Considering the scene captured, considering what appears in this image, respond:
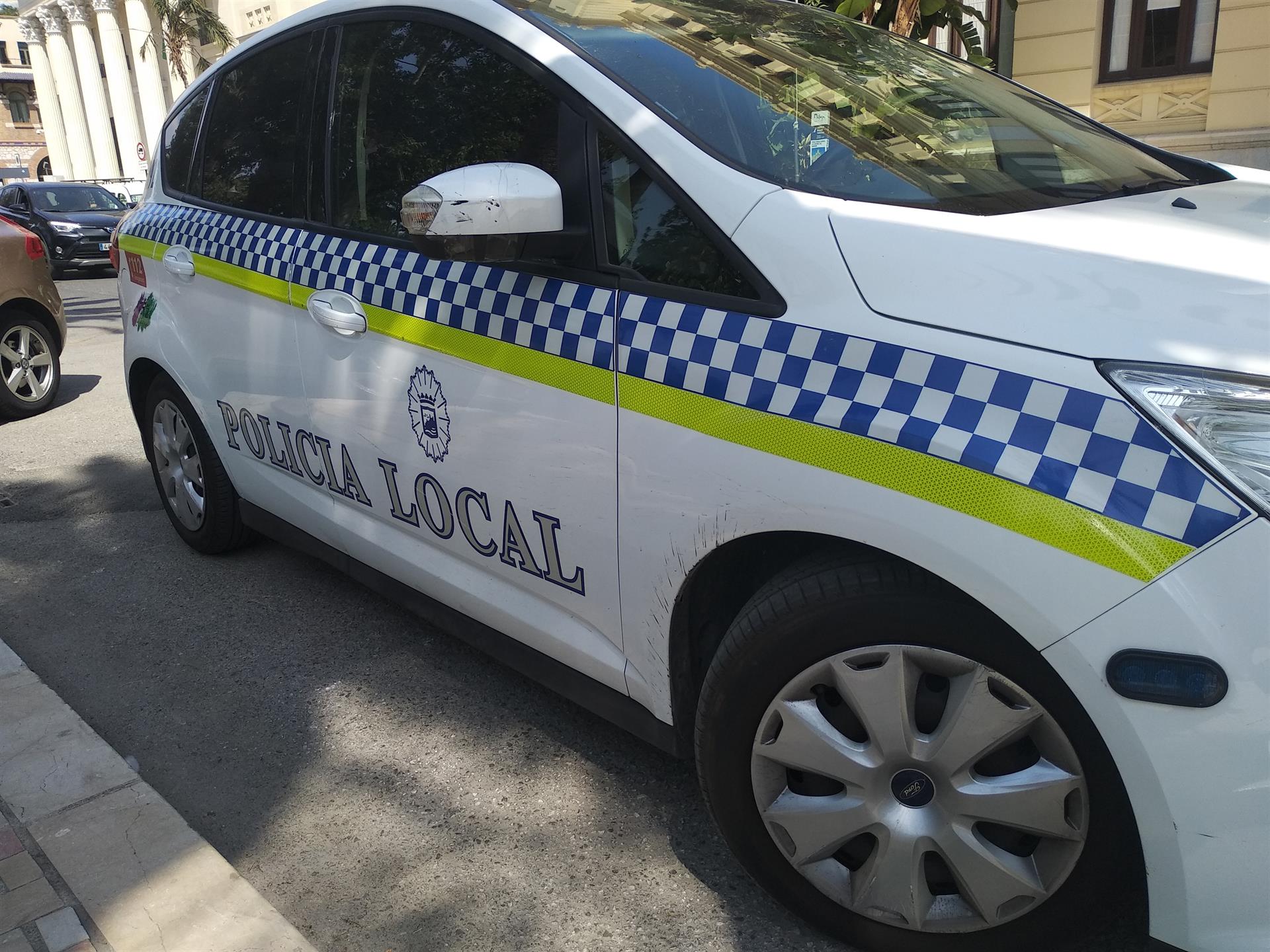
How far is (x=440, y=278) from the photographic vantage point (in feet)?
7.87

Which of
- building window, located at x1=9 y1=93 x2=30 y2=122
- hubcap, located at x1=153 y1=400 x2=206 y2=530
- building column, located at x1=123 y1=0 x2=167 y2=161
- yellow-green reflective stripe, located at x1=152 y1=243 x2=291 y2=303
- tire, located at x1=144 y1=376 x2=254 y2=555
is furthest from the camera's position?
building window, located at x1=9 y1=93 x2=30 y2=122

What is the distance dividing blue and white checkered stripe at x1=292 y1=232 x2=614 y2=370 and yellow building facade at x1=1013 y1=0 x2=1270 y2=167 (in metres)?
10.6

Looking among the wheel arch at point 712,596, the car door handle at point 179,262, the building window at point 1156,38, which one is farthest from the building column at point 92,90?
the wheel arch at point 712,596

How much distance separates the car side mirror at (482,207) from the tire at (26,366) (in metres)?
5.70

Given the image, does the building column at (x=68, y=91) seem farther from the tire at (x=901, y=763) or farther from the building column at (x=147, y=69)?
the tire at (x=901, y=763)

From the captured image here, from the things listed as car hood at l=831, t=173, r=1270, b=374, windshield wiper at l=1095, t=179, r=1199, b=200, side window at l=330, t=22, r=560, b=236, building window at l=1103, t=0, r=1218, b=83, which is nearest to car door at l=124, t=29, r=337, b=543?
side window at l=330, t=22, r=560, b=236

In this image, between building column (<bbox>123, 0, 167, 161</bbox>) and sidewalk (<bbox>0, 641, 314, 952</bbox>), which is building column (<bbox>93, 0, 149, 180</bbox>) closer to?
building column (<bbox>123, 0, 167, 161</bbox>)

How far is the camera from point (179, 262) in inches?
136

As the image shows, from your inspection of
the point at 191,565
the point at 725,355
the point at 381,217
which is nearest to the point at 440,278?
the point at 381,217

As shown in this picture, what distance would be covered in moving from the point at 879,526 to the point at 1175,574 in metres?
0.41

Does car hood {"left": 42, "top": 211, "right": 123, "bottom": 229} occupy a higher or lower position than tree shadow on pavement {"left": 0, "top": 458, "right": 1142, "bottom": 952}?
lower

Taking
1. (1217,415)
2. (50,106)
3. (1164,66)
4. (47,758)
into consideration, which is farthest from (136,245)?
(50,106)

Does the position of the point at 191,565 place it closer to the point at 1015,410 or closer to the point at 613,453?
the point at 613,453

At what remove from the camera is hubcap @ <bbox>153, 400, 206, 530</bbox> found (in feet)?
12.4
